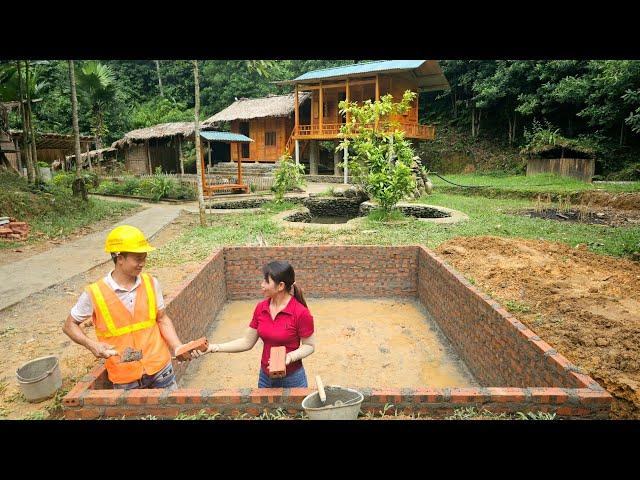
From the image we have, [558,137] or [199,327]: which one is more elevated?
[558,137]

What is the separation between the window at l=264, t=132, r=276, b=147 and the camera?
27266 millimetres

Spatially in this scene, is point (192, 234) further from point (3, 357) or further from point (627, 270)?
point (627, 270)

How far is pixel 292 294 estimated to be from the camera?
3123mm

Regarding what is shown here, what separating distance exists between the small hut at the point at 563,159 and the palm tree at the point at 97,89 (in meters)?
24.8

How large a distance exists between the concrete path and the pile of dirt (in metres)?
11.2

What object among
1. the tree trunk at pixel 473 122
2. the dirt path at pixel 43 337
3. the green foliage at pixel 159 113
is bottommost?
the dirt path at pixel 43 337

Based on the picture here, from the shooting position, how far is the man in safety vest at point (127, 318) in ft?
8.68

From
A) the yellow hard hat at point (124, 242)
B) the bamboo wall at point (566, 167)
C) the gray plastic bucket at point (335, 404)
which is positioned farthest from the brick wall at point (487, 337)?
the bamboo wall at point (566, 167)

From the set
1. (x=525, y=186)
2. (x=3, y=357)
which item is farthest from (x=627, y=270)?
(x=525, y=186)

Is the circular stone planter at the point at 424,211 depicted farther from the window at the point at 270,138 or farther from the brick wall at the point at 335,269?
the window at the point at 270,138

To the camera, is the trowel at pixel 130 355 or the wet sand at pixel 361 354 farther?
the wet sand at pixel 361 354

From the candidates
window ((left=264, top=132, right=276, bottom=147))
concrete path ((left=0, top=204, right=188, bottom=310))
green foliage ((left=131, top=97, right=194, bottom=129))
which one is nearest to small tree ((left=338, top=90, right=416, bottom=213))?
concrete path ((left=0, top=204, right=188, bottom=310))

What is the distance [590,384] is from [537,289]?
8.86ft

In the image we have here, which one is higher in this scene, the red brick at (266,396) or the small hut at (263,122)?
the small hut at (263,122)
